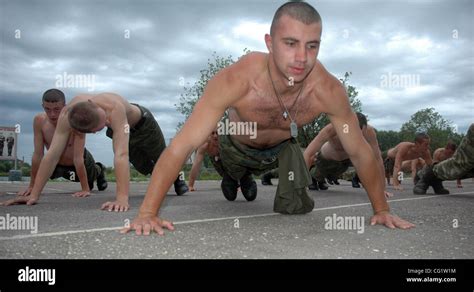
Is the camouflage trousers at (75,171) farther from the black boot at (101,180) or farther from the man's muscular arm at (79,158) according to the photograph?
the man's muscular arm at (79,158)

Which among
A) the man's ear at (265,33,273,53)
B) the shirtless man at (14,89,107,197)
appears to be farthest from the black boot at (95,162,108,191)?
the man's ear at (265,33,273,53)

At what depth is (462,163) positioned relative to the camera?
6316 mm

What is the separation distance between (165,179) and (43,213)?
2.09 m

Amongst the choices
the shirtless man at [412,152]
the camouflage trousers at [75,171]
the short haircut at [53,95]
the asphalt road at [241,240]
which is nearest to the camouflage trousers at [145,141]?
the short haircut at [53,95]

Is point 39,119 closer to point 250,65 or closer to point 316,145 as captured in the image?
point 316,145

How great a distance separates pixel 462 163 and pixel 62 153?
667cm

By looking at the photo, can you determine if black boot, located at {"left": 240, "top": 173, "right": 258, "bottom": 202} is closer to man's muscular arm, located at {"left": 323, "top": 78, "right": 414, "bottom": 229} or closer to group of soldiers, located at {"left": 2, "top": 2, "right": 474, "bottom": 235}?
group of soldiers, located at {"left": 2, "top": 2, "right": 474, "bottom": 235}

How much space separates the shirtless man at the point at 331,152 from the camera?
23.8 feet

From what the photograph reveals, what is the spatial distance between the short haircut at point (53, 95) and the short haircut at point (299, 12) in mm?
4327

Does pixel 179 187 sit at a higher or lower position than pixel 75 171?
lower

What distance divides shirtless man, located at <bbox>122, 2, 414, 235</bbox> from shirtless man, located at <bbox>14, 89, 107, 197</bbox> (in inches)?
151

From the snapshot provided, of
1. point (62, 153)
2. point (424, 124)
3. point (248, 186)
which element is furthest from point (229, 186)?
point (424, 124)
